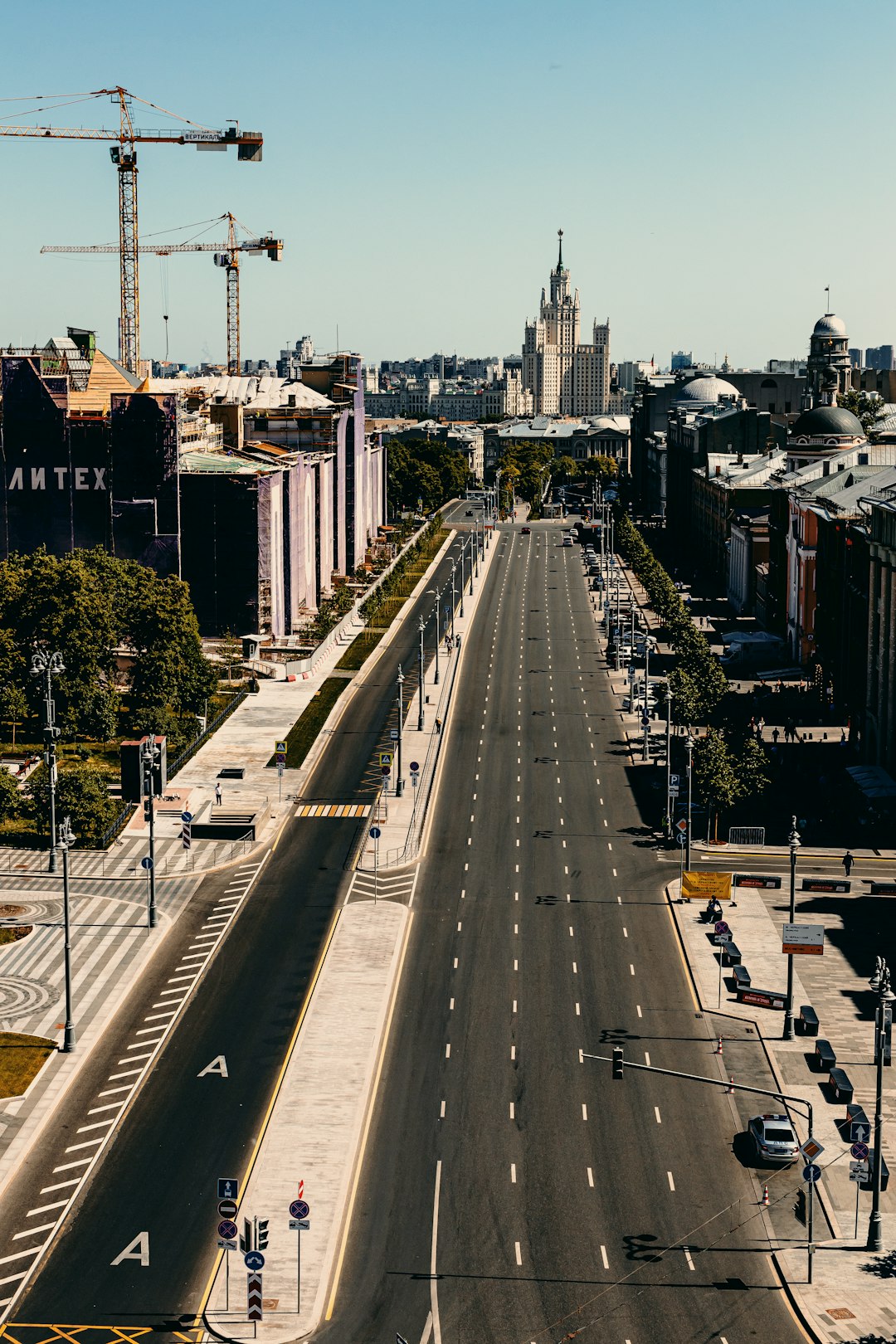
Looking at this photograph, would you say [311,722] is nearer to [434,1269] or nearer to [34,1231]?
[34,1231]

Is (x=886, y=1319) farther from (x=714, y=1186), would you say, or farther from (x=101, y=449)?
(x=101, y=449)

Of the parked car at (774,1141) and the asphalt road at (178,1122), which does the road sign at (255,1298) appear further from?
the parked car at (774,1141)

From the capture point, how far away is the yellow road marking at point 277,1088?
58.2 m

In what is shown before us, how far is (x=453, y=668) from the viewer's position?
17688 cm

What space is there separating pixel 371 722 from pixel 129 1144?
3205 inches

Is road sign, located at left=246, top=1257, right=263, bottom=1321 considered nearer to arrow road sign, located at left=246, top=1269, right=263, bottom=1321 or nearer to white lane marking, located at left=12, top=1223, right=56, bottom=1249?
arrow road sign, located at left=246, top=1269, right=263, bottom=1321

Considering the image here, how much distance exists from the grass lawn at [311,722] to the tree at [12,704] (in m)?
20.1

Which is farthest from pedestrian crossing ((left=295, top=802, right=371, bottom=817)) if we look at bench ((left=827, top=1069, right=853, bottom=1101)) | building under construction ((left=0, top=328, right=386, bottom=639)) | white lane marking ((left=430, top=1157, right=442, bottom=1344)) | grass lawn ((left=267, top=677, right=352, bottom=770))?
building under construction ((left=0, top=328, right=386, bottom=639))

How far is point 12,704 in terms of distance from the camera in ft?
443

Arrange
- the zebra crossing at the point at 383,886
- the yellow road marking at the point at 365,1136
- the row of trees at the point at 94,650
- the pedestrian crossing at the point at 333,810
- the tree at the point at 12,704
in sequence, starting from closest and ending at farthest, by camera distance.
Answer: the yellow road marking at the point at 365,1136 → the zebra crossing at the point at 383,886 → the pedestrian crossing at the point at 333,810 → the tree at the point at 12,704 → the row of trees at the point at 94,650

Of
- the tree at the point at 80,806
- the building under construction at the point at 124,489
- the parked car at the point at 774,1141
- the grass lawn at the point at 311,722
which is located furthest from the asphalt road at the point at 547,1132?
the building under construction at the point at 124,489

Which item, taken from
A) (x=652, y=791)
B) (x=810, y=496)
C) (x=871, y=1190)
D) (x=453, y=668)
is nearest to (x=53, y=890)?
(x=652, y=791)

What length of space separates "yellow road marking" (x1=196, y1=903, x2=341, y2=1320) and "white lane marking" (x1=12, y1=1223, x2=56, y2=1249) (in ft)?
21.6

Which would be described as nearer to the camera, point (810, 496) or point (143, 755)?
point (143, 755)
